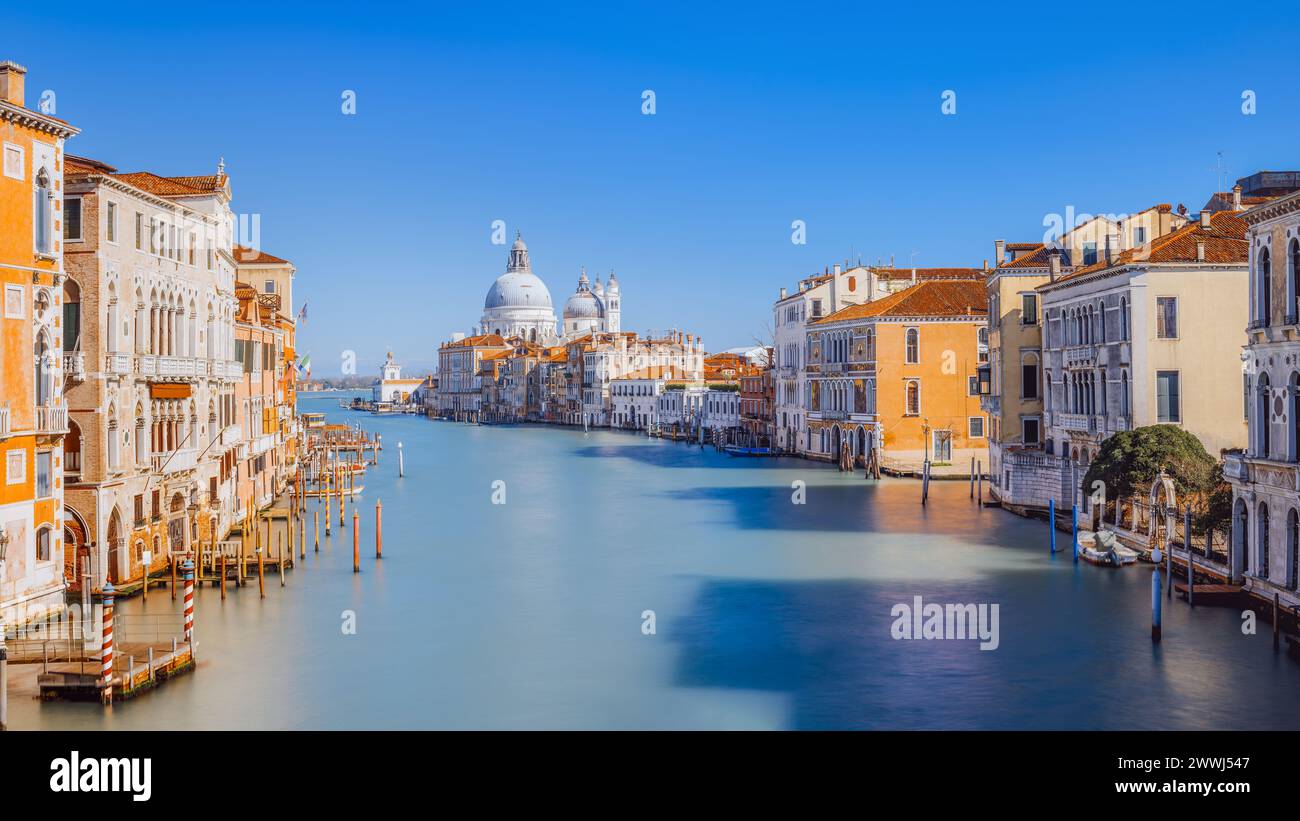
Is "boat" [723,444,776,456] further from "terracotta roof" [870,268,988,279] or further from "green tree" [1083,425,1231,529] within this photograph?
"green tree" [1083,425,1231,529]

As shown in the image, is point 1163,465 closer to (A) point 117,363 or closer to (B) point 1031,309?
(B) point 1031,309

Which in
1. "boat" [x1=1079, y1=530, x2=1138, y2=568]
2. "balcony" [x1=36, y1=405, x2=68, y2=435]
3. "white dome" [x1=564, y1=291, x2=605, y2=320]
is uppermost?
"white dome" [x1=564, y1=291, x2=605, y2=320]

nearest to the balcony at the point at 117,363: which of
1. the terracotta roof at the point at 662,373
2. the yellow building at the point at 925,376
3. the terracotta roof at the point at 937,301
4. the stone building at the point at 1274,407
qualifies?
the stone building at the point at 1274,407

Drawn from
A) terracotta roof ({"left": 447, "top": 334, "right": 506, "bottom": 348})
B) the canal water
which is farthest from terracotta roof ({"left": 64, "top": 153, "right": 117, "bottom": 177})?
terracotta roof ({"left": 447, "top": 334, "right": 506, "bottom": 348})

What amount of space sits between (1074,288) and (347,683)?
15.1 metres

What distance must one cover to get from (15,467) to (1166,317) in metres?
15.7

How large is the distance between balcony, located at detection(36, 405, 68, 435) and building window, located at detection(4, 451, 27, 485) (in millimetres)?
380

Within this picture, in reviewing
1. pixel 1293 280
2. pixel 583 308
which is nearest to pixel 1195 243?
pixel 1293 280

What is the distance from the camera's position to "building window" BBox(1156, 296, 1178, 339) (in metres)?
19.5

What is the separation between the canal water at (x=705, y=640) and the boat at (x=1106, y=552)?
349 mm

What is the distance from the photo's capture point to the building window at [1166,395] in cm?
1948

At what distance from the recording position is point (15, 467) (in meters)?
12.6

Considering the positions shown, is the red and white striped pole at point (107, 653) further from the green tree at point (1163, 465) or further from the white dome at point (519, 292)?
the white dome at point (519, 292)
